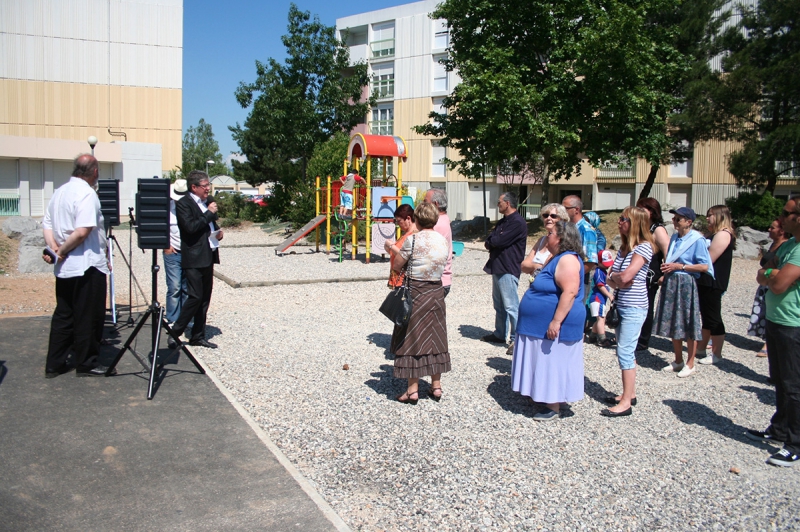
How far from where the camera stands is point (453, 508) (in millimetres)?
3773

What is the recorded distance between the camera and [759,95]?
830 inches

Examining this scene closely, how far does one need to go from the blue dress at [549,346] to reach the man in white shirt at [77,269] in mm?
3752

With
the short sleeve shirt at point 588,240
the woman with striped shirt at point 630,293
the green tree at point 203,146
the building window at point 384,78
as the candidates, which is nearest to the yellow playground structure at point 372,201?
the short sleeve shirt at point 588,240

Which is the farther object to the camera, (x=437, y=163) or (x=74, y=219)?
(x=437, y=163)

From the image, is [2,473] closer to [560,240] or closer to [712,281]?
[560,240]

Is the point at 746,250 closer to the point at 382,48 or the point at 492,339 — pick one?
the point at 492,339

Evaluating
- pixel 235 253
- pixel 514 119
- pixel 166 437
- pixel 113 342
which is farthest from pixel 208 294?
pixel 514 119

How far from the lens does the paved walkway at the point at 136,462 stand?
11.6ft

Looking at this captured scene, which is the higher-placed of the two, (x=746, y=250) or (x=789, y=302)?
(x=789, y=302)

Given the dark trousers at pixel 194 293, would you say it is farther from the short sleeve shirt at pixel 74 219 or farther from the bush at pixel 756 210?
the bush at pixel 756 210

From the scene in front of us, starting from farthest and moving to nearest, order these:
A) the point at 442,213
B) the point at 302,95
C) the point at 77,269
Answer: the point at 302,95
the point at 442,213
the point at 77,269

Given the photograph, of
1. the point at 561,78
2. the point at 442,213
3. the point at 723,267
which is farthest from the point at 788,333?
the point at 561,78

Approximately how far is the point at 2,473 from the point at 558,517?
3.31 meters

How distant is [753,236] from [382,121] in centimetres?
3173
